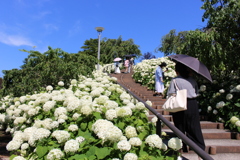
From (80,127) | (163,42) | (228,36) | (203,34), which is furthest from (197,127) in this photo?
(163,42)

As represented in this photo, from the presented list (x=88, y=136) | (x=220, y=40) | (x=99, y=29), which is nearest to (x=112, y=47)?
(x=99, y=29)

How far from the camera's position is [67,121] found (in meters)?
2.62

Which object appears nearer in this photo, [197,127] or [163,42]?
[197,127]

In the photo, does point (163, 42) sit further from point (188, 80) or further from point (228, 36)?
point (188, 80)

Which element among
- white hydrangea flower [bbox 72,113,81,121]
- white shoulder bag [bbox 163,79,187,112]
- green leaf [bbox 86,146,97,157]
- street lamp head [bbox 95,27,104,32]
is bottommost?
green leaf [bbox 86,146,97,157]

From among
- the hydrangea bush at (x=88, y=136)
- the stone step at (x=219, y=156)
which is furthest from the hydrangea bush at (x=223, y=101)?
the hydrangea bush at (x=88, y=136)

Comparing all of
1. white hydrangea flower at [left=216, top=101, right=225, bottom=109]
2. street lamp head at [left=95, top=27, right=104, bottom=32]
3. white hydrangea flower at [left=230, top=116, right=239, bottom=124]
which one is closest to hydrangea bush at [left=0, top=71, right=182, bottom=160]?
white hydrangea flower at [left=230, top=116, right=239, bottom=124]

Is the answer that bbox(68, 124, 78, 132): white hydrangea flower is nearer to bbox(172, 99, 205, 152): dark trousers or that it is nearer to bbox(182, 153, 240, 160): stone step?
bbox(172, 99, 205, 152): dark trousers

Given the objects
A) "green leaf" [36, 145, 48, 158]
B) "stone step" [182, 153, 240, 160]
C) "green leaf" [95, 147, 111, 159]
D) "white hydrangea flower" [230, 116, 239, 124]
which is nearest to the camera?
"green leaf" [95, 147, 111, 159]

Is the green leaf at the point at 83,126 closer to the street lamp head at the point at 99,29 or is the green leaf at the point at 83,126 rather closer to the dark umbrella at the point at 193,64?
the dark umbrella at the point at 193,64

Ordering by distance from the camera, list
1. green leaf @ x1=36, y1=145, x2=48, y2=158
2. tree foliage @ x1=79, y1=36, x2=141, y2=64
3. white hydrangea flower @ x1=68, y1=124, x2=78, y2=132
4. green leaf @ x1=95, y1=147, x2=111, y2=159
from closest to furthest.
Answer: green leaf @ x1=95, y1=147, x2=111, y2=159
green leaf @ x1=36, y1=145, x2=48, y2=158
white hydrangea flower @ x1=68, y1=124, x2=78, y2=132
tree foliage @ x1=79, y1=36, x2=141, y2=64

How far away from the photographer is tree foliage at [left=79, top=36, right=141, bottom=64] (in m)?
35.9

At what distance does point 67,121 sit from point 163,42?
77.7 ft

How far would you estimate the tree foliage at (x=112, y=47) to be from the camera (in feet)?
118
